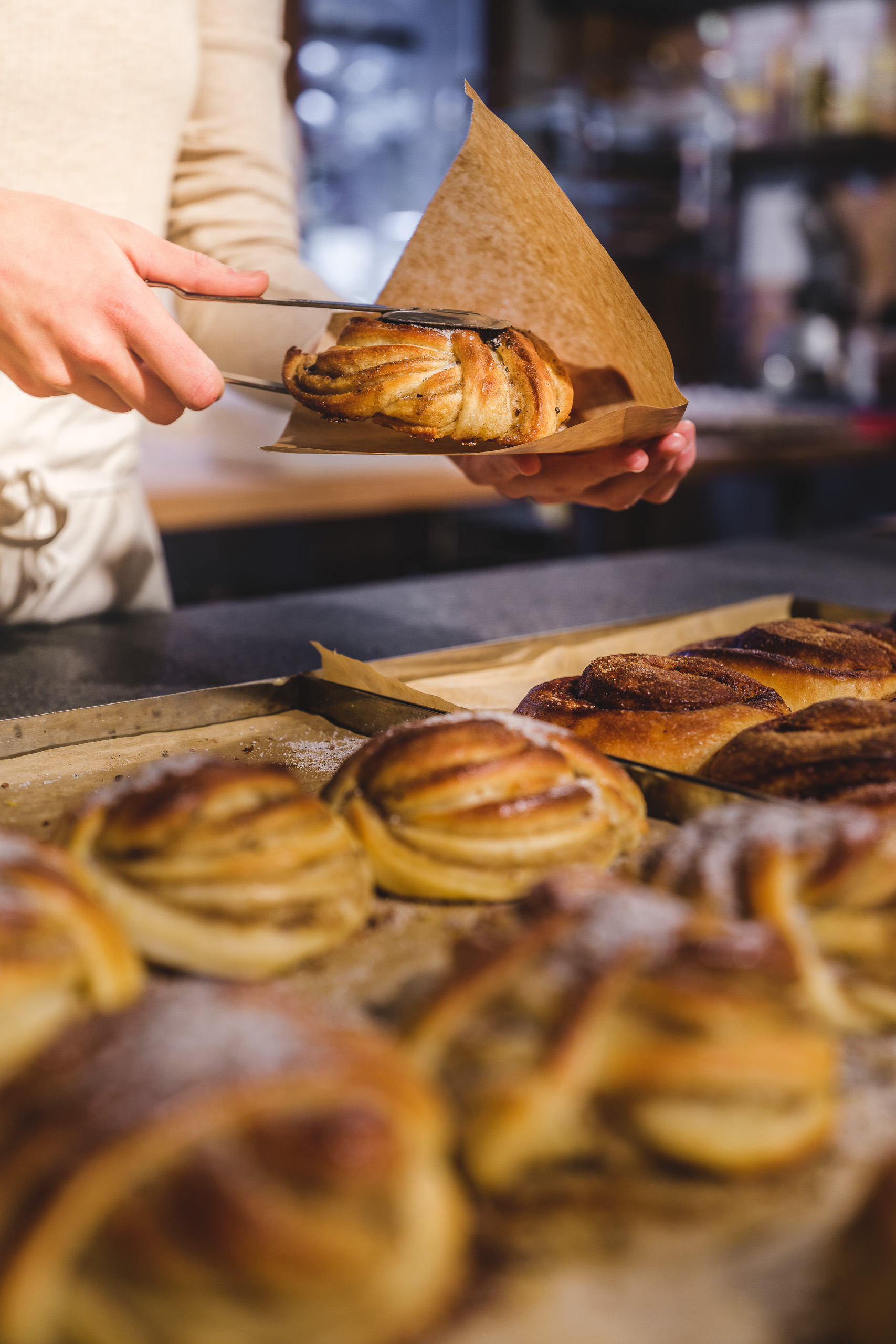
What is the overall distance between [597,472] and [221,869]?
114cm

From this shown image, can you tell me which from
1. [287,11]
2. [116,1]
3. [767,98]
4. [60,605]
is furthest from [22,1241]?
[767,98]

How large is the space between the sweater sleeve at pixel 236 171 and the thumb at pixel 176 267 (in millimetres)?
680

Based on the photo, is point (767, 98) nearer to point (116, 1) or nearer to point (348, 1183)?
point (116, 1)

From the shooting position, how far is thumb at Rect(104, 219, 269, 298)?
4.62ft

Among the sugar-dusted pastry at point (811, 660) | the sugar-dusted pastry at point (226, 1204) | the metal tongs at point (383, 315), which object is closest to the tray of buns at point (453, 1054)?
the sugar-dusted pastry at point (226, 1204)

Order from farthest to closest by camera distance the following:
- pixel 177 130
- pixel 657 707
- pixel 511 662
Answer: pixel 177 130
pixel 511 662
pixel 657 707

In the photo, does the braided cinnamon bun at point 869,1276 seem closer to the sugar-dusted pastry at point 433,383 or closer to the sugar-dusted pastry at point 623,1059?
the sugar-dusted pastry at point 623,1059

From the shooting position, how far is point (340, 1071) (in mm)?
553

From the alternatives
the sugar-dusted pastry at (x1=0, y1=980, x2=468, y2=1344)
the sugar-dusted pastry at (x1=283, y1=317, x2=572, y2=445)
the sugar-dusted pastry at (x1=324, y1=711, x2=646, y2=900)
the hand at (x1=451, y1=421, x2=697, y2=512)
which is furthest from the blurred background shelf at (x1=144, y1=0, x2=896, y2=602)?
the sugar-dusted pastry at (x1=0, y1=980, x2=468, y2=1344)

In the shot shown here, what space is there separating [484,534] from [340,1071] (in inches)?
175

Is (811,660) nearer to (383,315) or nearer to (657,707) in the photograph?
(657,707)

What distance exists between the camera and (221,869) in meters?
0.84

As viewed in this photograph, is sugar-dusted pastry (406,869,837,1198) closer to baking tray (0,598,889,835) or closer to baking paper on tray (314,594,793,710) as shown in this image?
baking tray (0,598,889,835)

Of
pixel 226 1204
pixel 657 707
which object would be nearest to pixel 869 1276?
pixel 226 1204
